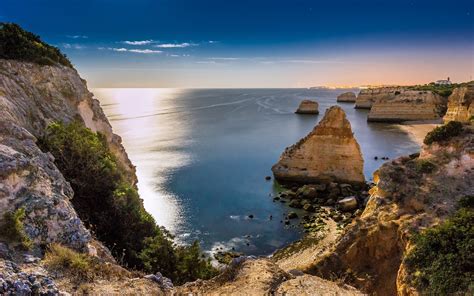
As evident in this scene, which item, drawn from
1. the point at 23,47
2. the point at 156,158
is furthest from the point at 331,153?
the point at 23,47

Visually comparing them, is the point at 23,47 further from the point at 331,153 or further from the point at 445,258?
the point at 331,153

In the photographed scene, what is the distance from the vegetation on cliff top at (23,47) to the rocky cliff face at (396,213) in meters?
17.8

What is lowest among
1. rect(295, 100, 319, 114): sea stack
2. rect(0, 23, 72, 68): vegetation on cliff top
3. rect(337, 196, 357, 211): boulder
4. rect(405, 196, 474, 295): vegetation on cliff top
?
rect(337, 196, 357, 211): boulder

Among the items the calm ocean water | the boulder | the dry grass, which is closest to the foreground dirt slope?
the dry grass

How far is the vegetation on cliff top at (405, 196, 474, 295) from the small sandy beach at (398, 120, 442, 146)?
62919mm

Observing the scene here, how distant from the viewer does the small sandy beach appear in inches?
2972

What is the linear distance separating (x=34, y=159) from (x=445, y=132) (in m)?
20.8

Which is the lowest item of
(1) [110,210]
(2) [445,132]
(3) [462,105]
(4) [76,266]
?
(1) [110,210]

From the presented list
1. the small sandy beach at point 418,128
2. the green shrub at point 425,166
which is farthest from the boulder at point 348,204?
the small sandy beach at point 418,128

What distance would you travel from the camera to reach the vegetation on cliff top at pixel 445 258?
38.0 ft

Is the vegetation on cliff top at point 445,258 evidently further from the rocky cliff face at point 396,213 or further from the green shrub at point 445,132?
the green shrub at point 445,132

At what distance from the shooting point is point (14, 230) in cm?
817

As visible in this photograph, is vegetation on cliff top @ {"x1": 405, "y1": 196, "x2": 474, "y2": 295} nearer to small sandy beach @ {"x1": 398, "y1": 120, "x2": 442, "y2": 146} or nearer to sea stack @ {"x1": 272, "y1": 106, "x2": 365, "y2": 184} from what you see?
sea stack @ {"x1": 272, "y1": 106, "x2": 365, "y2": 184}

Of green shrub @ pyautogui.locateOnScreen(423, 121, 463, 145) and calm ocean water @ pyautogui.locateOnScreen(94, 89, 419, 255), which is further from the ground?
green shrub @ pyautogui.locateOnScreen(423, 121, 463, 145)
